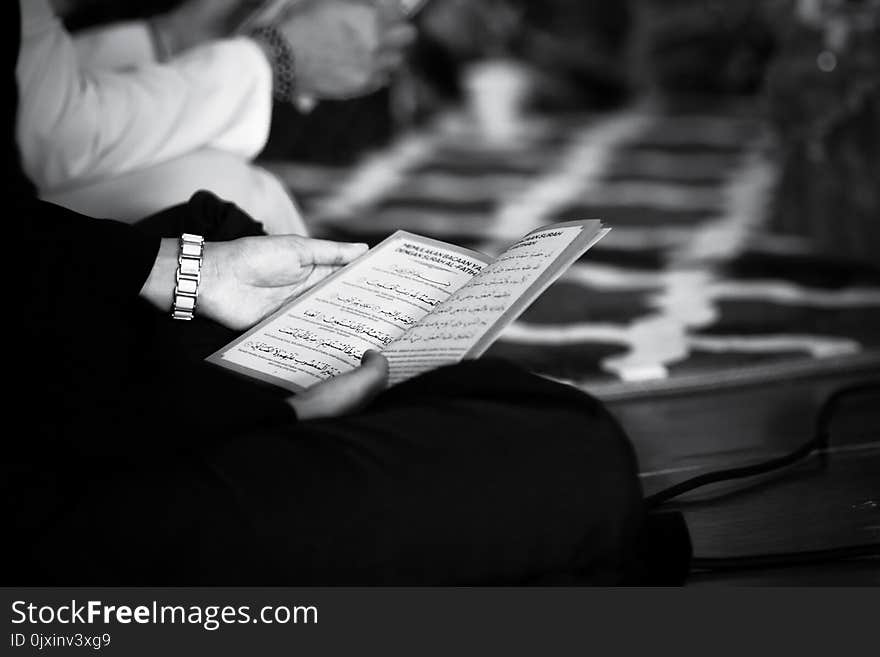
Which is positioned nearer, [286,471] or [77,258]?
[286,471]

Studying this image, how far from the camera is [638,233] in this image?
7.65 ft

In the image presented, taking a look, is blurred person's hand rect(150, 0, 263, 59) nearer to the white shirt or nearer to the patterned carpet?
the white shirt

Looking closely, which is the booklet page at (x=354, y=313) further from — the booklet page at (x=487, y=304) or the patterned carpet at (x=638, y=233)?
the patterned carpet at (x=638, y=233)

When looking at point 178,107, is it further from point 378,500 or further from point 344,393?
point 378,500

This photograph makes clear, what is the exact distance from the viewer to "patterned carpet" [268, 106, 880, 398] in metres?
1.58

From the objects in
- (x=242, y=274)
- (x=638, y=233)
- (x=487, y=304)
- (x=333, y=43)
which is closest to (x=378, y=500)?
(x=487, y=304)

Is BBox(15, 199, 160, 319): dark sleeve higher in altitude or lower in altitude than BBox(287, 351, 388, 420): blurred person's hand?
higher

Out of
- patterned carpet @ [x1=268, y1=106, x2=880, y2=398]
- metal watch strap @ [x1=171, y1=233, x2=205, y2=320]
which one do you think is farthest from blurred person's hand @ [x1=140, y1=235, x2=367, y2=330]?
patterned carpet @ [x1=268, y1=106, x2=880, y2=398]

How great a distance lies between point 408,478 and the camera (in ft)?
2.45

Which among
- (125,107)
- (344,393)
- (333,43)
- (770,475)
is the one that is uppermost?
(333,43)

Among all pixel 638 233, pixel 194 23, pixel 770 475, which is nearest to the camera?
pixel 770 475

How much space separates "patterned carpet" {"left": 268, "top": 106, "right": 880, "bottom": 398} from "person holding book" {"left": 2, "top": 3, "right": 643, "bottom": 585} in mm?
681

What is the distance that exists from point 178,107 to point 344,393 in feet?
1.81
